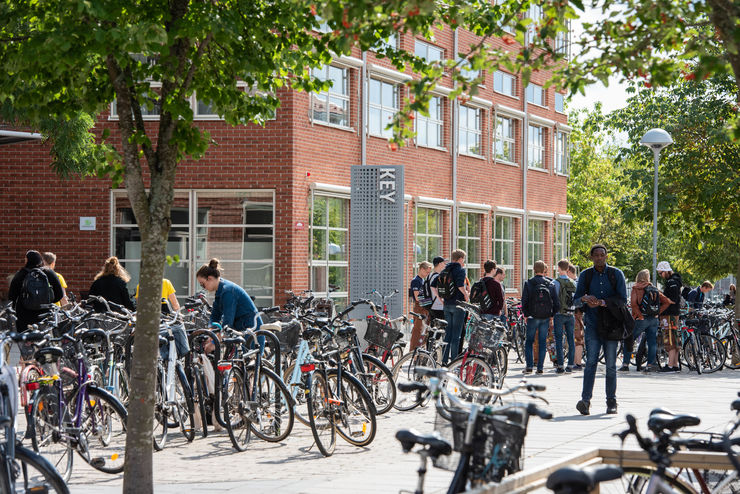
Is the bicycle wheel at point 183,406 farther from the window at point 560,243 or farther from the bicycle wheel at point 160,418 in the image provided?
the window at point 560,243

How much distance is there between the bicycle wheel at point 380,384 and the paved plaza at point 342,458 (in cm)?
15

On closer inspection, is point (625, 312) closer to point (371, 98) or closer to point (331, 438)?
point (331, 438)

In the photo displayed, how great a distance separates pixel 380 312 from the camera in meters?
17.9

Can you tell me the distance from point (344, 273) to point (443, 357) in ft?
32.8

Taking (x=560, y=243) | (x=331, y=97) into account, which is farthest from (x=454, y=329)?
(x=560, y=243)

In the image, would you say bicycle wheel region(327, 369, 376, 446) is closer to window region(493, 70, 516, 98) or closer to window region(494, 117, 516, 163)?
window region(494, 117, 516, 163)

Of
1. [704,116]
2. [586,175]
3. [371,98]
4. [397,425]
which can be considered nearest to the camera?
[397,425]

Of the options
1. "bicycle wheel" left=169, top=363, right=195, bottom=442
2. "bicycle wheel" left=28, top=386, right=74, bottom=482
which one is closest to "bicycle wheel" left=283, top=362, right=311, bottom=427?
"bicycle wheel" left=169, top=363, right=195, bottom=442

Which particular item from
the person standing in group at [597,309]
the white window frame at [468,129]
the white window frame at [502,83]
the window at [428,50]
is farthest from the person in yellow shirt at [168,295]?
the white window frame at [502,83]

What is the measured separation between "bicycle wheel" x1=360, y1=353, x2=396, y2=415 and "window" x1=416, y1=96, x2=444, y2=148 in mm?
17062

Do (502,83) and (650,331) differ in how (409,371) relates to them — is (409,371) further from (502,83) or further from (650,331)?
(502,83)

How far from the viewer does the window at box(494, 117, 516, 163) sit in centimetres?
3431

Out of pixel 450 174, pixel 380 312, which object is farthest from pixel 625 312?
pixel 450 174

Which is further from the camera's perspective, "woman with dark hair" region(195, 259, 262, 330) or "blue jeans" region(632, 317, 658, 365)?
"blue jeans" region(632, 317, 658, 365)
